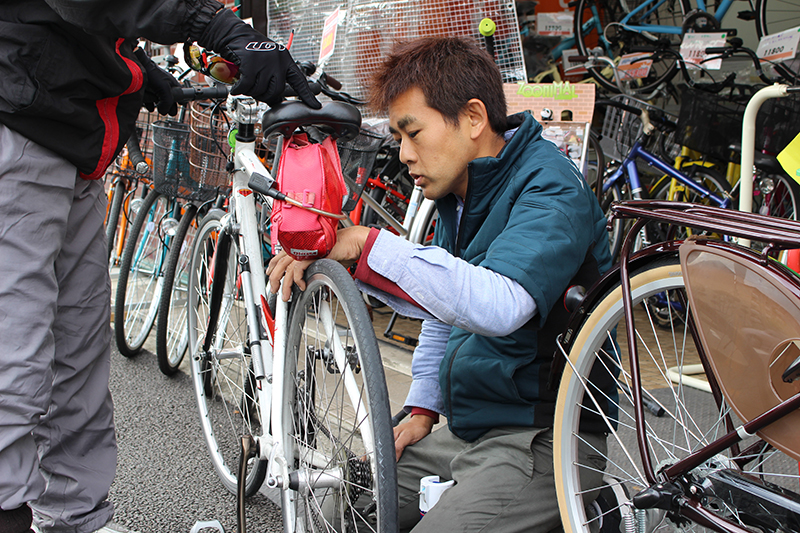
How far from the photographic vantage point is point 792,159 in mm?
1626

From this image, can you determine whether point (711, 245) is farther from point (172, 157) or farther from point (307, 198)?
point (172, 157)

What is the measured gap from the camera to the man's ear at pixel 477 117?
1.56m

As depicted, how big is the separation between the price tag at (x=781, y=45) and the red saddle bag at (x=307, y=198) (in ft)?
9.67

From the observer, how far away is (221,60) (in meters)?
1.86

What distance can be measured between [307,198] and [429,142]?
0.34m

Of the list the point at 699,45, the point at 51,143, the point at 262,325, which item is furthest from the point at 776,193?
the point at 51,143

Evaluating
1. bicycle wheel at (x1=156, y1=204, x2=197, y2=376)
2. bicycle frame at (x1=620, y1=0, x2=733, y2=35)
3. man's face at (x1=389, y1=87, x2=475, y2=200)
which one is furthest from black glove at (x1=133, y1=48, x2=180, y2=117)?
bicycle frame at (x1=620, y1=0, x2=733, y2=35)

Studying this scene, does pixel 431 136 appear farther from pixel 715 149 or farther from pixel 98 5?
pixel 715 149

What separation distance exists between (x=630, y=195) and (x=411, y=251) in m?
3.53

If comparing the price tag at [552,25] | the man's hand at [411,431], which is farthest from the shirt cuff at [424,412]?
the price tag at [552,25]

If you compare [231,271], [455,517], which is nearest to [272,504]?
[231,271]

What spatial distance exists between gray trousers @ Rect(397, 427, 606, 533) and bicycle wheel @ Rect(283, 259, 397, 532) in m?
0.20

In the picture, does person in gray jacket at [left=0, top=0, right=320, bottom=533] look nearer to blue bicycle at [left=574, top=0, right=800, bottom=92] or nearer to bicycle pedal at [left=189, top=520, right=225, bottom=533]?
bicycle pedal at [left=189, top=520, right=225, bottom=533]

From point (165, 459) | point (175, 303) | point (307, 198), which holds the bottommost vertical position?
point (165, 459)
